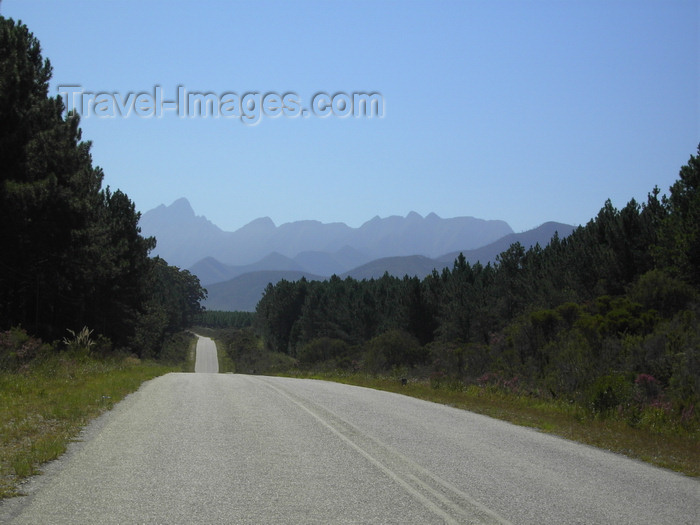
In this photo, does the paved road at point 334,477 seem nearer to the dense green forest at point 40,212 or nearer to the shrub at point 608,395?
the shrub at point 608,395

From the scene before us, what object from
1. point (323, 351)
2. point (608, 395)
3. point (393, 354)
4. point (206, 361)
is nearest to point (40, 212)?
point (608, 395)

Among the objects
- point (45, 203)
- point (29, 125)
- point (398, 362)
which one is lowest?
point (398, 362)

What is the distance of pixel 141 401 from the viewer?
1511 cm

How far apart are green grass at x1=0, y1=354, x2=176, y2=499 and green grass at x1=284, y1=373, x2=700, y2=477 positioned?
8695mm

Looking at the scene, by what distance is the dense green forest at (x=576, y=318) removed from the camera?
62.9 feet

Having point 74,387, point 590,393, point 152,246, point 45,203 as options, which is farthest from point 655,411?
point 152,246

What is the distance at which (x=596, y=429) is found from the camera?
1320 centimetres

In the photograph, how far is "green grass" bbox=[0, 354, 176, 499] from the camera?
8.00 metres

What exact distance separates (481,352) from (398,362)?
454 inches

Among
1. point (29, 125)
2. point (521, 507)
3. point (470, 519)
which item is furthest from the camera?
point (29, 125)

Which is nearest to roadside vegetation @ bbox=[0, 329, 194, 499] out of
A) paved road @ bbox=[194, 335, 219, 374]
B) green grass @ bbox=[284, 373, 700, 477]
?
green grass @ bbox=[284, 373, 700, 477]

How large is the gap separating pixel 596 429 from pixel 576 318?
17343mm

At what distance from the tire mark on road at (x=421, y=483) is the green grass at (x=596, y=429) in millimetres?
4002

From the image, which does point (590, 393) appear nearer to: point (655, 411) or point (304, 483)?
point (655, 411)
